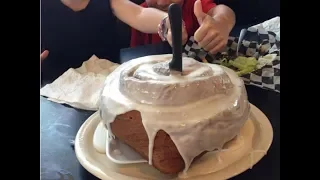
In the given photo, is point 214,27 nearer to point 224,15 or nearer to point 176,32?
point 224,15

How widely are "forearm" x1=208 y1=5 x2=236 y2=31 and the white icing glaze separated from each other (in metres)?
0.18

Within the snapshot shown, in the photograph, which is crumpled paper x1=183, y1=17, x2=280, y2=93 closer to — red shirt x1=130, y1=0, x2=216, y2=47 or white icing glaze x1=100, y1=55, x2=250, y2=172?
red shirt x1=130, y1=0, x2=216, y2=47

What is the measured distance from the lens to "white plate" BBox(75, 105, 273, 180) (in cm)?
44

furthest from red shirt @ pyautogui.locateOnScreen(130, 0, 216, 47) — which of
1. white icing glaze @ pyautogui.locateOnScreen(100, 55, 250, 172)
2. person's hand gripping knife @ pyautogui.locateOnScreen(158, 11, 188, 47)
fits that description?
white icing glaze @ pyautogui.locateOnScreen(100, 55, 250, 172)

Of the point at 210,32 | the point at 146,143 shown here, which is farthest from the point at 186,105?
the point at 210,32

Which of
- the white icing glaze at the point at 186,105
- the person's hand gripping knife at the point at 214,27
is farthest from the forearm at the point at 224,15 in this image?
the white icing glaze at the point at 186,105

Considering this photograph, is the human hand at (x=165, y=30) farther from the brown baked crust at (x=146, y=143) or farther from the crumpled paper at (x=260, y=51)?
the brown baked crust at (x=146, y=143)

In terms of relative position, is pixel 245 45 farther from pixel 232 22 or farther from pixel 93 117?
pixel 93 117

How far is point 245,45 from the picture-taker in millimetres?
699

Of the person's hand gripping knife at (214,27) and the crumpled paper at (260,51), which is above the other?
the person's hand gripping knife at (214,27)

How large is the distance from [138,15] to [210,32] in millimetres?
130

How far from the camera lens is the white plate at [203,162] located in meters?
0.44

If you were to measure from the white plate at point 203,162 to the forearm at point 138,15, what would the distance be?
25 cm

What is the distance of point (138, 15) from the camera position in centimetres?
68
